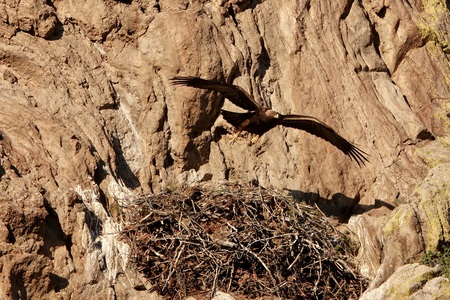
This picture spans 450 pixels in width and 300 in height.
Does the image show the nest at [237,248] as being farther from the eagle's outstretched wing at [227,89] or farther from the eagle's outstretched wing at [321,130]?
the eagle's outstretched wing at [321,130]

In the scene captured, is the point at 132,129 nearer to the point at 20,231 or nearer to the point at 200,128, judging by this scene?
the point at 200,128

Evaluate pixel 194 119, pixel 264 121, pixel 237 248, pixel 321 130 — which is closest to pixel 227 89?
pixel 194 119

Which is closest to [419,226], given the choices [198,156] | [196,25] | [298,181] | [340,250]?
[340,250]

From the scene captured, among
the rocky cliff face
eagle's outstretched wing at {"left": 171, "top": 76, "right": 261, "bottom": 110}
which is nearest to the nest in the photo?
the rocky cliff face

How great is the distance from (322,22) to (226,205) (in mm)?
4116

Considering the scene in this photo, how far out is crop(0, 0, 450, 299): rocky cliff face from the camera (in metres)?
10.6

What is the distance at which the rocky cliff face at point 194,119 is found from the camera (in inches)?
419

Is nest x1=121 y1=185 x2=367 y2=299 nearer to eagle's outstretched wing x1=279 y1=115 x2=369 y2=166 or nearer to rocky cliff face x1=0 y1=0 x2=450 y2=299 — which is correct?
rocky cliff face x1=0 y1=0 x2=450 y2=299

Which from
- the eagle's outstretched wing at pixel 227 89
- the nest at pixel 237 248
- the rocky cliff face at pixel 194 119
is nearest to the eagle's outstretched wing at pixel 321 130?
the rocky cliff face at pixel 194 119

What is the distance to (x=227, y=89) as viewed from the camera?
41.9 feet

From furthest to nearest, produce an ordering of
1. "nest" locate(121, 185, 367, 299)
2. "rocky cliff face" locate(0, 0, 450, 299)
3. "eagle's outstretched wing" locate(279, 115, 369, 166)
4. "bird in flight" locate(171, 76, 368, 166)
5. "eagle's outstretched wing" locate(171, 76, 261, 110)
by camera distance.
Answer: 1. "eagle's outstretched wing" locate(279, 115, 369, 166)
2. "bird in flight" locate(171, 76, 368, 166)
3. "eagle's outstretched wing" locate(171, 76, 261, 110)
4. "nest" locate(121, 185, 367, 299)
5. "rocky cliff face" locate(0, 0, 450, 299)

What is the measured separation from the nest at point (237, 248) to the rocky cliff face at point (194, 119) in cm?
30

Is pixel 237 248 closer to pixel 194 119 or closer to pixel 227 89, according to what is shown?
pixel 194 119

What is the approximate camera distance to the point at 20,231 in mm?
9930
